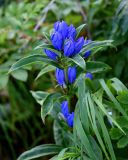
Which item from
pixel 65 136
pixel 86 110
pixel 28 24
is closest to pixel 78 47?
pixel 86 110

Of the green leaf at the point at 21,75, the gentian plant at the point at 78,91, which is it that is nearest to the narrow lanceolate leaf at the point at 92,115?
the gentian plant at the point at 78,91

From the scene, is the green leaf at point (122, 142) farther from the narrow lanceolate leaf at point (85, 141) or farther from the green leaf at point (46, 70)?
the green leaf at point (46, 70)

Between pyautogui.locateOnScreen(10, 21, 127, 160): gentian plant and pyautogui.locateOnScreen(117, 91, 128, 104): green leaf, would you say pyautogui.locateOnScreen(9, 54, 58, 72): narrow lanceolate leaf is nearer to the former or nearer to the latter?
pyautogui.locateOnScreen(10, 21, 127, 160): gentian plant

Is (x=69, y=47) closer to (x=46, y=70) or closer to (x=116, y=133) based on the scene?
(x=46, y=70)

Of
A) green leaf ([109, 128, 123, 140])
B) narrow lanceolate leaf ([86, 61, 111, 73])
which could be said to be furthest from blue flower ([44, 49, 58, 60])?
green leaf ([109, 128, 123, 140])

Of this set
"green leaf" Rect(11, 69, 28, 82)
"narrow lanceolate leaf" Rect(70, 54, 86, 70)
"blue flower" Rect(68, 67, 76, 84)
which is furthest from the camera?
"green leaf" Rect(11, 69, 28, 82)

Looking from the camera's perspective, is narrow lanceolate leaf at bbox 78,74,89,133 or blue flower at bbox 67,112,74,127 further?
blue flower at bbox 67,112,74,127
